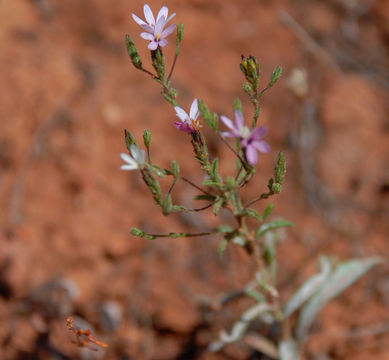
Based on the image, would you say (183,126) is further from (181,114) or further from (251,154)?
(251,154)

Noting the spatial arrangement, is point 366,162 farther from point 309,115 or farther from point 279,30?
point 279,30

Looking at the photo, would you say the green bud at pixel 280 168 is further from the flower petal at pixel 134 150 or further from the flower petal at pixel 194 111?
the flower petal at pixel 134 150

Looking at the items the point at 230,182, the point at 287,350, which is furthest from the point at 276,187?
the point at 287,350

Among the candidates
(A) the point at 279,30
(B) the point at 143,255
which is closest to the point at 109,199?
(B) the point at 143,255

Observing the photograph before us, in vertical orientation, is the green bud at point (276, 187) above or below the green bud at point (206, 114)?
below

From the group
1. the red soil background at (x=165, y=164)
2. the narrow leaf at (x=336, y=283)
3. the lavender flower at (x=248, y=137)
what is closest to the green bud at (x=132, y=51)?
the lavender flower at (x=248, y=137)

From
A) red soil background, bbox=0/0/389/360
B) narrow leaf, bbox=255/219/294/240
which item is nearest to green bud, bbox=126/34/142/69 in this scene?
narrow leaf, bbox=255/219/294/240

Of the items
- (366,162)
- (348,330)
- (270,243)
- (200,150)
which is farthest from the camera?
(366,162)
